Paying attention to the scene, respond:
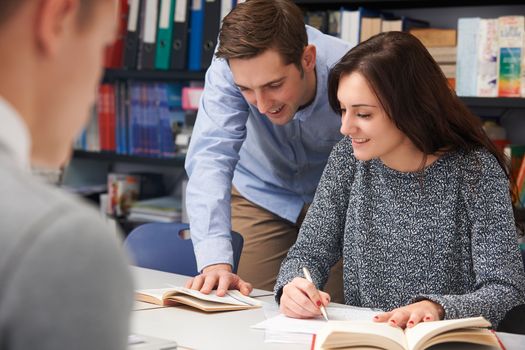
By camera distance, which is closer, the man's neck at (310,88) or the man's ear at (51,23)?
the man's ear at (51,23)

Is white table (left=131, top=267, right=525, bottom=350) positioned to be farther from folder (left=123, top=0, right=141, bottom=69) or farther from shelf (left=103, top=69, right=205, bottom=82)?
folder (left=123, top=0, right=141, bottom=69)

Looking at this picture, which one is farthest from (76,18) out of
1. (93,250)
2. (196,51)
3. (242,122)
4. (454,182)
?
(196,51)

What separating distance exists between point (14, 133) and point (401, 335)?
1023 millimetres

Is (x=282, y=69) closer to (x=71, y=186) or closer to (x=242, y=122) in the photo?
(x=242, y=122)

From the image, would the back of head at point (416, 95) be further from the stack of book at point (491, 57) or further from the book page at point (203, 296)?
the stack of book at point (491, 57)

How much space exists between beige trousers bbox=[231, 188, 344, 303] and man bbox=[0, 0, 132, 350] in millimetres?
1874

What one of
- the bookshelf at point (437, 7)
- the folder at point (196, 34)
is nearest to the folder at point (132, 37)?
the folder at point (196, 34)

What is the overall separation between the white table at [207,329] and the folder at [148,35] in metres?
2.09

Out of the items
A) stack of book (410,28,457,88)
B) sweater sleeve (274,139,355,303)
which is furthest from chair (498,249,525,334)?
stack of book (410,28,457,88)

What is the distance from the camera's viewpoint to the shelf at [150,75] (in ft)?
11.5

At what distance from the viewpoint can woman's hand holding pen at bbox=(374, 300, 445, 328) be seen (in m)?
1.47

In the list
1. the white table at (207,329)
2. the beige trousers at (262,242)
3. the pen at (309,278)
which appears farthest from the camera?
the beige trousers at (262,242)

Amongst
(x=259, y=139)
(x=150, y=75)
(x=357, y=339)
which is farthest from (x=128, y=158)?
(x=357, y=339)

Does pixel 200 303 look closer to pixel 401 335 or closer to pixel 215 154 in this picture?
pixel 401 335
